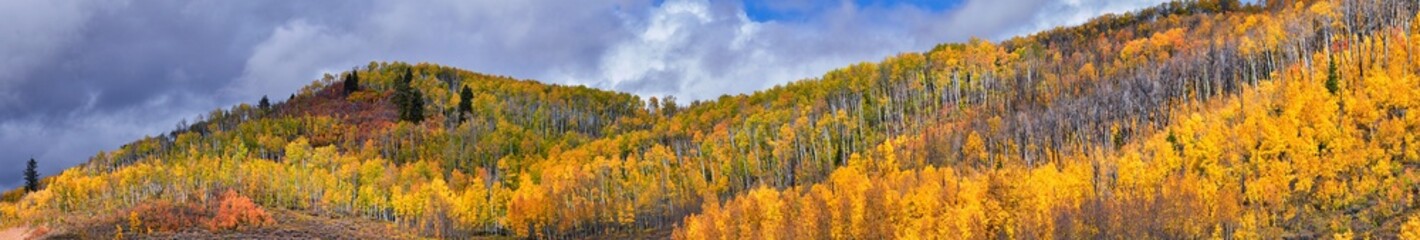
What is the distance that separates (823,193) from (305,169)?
102661mm

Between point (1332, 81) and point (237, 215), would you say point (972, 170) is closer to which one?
point (1332, 81)

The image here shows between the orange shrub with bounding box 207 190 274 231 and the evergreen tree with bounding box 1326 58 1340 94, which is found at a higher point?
the evergreen tree with bounding box 1326 58 1340 94

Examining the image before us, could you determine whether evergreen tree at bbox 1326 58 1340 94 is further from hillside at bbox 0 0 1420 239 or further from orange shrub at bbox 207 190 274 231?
orange shrub at bbox 207 190 274 231

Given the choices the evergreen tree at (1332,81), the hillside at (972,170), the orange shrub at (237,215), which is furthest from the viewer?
the orange shrub at (237,215)

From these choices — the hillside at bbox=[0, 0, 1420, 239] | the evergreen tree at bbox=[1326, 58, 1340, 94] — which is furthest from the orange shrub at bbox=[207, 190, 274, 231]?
the evergreen tree at bbox=[1326, 58, 1340, 94]

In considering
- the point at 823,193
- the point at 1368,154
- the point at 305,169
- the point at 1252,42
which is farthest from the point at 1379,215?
the point at 305,169

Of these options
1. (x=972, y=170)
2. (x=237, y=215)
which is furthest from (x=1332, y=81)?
(x=237, y=215)

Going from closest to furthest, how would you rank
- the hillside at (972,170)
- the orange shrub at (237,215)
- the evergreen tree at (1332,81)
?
1. the hillside at (972,170)
2. the evergreen tree at (1332,81)
3. the orange shrub at (237,215)

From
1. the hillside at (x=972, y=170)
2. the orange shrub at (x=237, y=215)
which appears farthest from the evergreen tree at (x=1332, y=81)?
the orange shrub at (x=237, y=215)

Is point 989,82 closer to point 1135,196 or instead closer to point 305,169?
point 1135,196

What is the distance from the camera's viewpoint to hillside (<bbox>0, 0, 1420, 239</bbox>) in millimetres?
92438

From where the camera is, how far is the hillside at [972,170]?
303 feet

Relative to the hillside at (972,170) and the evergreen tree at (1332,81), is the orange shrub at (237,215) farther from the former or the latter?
the evergreen tree at (1332,81)

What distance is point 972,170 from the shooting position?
129875 mm
